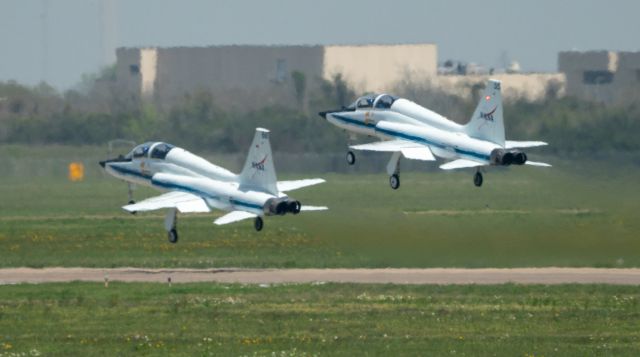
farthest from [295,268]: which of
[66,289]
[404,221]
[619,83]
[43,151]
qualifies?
[619,83]

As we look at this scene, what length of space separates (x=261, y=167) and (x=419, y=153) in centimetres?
608

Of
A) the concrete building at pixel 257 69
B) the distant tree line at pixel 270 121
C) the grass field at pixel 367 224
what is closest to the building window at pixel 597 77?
the concrete building at pixel 257 69

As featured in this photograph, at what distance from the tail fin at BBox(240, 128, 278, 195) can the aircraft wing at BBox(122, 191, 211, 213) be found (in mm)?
3045

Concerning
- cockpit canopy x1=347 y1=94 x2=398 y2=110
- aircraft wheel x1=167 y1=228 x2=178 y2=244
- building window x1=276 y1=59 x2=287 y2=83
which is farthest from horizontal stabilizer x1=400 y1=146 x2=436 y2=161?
building window x1=276 y1=59 x2=287 y2=83

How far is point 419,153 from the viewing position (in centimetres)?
6159

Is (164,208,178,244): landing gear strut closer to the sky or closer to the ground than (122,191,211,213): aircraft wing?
closer to the ground

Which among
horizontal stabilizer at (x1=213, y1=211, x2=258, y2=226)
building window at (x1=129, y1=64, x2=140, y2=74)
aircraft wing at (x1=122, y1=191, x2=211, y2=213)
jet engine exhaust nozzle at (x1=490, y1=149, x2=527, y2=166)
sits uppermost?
building window at (x1=129, y1=64, x2=140, y2=74)

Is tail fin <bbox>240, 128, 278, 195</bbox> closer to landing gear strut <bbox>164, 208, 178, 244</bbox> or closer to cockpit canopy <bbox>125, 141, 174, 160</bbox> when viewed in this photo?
landing gear strut <bbox>164, 208, 178, 244</bbox>

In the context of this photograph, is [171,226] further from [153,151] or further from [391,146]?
[391,146]

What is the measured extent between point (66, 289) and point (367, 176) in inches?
1559

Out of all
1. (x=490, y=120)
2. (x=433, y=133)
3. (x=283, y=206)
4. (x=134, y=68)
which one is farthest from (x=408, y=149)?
(x=134, y=68)

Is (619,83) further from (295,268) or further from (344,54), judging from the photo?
(295,268)

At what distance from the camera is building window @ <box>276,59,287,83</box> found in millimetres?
114125

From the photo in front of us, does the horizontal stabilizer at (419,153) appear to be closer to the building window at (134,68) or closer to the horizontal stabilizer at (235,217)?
the horizontal stabilizer at (235,217)
